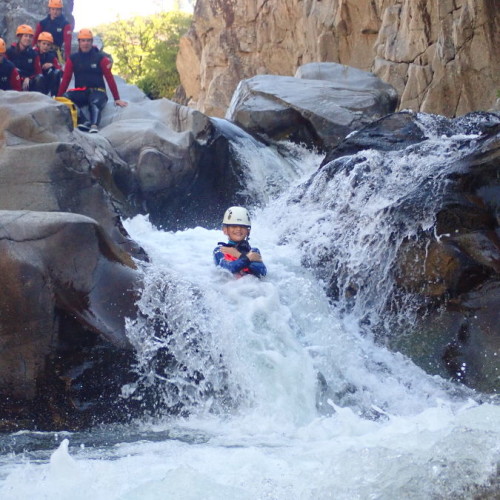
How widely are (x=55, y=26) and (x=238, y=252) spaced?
7558 mm

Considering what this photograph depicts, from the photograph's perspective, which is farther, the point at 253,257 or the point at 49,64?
the point at 49,64

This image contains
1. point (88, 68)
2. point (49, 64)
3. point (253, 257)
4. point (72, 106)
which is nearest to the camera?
point (253, 257)

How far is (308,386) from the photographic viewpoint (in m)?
5.91

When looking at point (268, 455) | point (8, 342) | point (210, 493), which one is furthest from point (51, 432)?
point (210, 493)

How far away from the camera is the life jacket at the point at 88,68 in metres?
11.8

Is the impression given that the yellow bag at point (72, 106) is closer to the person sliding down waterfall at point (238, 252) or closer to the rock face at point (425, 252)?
the rock face at point (425, 252)

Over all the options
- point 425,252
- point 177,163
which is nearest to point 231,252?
point 425,252

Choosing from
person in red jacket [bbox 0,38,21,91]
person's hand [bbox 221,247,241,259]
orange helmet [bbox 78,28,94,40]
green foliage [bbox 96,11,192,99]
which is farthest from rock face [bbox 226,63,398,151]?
green foliage [bbox 96,11,192,99]

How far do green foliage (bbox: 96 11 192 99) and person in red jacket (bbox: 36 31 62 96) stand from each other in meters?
19.0

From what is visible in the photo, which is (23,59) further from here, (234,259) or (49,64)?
(234,259)

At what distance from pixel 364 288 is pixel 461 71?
9.54m

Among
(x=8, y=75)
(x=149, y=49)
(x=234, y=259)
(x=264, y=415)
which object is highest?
(x=8, y=75)

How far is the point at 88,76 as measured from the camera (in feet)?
39.3

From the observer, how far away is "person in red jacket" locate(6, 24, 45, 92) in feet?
39.3
